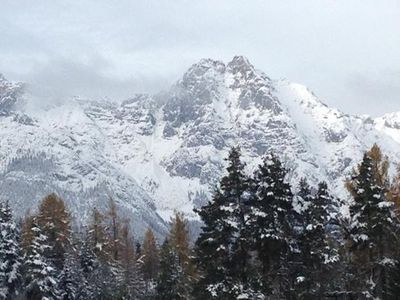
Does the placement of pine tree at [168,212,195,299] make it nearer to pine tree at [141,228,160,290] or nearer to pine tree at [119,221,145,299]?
pine tree at [119,221,145,299]

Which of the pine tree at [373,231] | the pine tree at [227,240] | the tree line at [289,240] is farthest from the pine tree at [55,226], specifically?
the pine tree at [373,231]

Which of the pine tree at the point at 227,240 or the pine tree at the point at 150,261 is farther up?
the pine tree at the point at 150,261

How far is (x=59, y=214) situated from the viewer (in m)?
70.1

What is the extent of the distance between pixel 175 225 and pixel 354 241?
1248 inches

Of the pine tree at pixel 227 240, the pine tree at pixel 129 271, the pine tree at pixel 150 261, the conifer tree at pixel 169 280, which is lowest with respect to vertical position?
the pine tree at pixel 227 240

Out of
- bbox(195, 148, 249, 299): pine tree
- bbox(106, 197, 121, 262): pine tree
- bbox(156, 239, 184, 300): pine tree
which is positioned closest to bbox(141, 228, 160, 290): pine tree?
bbox(106, 197, 121, 262): pine tree

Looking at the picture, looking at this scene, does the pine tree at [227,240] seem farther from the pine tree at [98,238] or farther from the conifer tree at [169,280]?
the pine tree at [98,238]

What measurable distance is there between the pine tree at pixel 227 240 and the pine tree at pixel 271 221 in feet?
2.43

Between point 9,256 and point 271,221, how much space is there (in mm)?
31915

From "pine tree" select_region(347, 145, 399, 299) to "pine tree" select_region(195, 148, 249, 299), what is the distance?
6.31m

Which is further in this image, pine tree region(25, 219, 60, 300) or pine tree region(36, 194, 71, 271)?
pine tree region(36, 194, 71, 271)

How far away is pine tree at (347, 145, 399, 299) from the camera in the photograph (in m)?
41.5

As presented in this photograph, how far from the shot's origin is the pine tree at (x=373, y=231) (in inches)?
1635

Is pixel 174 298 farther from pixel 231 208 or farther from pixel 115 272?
pixel 231 208
